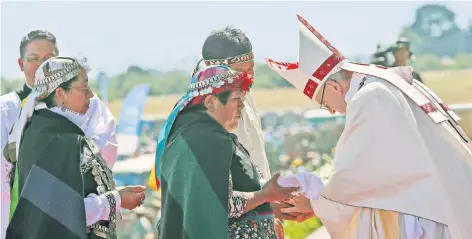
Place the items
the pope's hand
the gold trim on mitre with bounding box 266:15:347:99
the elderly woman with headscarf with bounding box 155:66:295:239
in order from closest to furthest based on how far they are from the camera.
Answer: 1. the elderly woman with headscarf with bounding box 155:66:295:239
2. the gold trim on mitre with bounding box 266:15:347:99
3. the pope's hand

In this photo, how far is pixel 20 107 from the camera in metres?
6.33

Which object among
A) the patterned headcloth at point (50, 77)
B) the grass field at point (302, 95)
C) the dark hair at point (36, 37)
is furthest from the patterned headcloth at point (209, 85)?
the grass field at point (302, 95)

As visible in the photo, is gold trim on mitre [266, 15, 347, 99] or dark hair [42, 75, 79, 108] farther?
gold trim on mitre [266, 15, 347, 99]

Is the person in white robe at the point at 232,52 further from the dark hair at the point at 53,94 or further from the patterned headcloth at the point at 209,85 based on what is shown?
the dark hair at the point at 53,94

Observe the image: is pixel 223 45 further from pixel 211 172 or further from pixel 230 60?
pixel 211 172

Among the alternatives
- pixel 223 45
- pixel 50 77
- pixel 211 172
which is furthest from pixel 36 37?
pixel 211 172

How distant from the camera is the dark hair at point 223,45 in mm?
5348

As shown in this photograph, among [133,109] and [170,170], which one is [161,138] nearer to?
[170,170]

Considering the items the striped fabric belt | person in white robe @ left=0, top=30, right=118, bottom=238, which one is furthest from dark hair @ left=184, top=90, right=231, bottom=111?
person in white robe @ left=0, top=30, right=118, bottom=238

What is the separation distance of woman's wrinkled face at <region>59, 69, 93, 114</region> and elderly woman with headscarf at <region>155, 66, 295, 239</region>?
1.92ft

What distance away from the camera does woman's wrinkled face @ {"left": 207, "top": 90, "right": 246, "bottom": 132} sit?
14.9ft

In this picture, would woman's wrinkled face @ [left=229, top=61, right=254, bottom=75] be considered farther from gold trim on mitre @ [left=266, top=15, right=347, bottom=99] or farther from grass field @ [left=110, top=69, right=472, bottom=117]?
grass field @ [left=110, top=69, right=472, bottom=117]

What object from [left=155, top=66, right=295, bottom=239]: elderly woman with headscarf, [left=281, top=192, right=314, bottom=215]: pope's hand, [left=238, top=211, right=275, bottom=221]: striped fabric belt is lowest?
[left=281, top=192, right=314, bottom=215]: pope's hand

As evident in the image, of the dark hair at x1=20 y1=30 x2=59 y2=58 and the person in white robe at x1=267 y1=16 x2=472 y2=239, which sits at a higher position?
the dark hair at x1=20 y1=30 x2=59 y2=58
